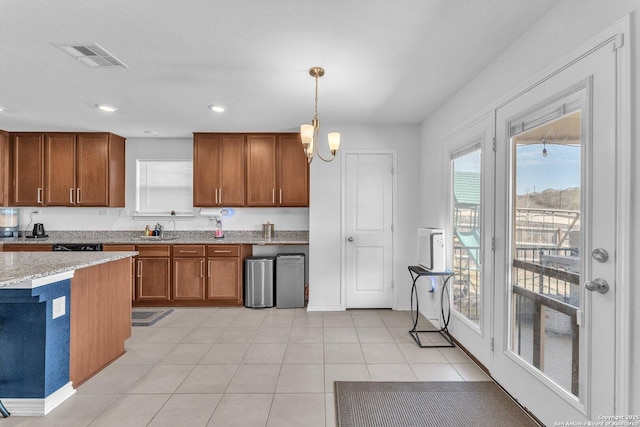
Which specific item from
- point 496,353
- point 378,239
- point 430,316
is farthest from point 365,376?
point 378,239

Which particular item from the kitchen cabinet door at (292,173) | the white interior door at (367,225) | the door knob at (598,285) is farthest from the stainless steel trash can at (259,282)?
the door knob at (598,285)

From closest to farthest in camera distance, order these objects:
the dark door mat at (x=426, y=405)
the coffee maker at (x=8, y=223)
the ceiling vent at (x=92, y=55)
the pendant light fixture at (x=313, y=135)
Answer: the dark door mat at (x=426, y=405), the ceiling vent at (x=92, y=55), the pendant light fixture at (x=313, y=135), the coffee maker at (x=8, y=223)

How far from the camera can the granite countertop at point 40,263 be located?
6.11 feet

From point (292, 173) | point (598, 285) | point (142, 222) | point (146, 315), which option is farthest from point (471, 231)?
point (142, 222)

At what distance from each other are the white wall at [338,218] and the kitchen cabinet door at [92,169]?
10.1 feet

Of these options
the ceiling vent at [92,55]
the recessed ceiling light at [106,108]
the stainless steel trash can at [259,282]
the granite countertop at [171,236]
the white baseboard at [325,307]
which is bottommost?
the white baseboard at [325,307]

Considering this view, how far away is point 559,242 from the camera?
6.23 ft

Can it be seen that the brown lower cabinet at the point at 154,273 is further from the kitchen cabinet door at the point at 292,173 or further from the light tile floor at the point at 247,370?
the kitchen cabinet door at the point at 292,173

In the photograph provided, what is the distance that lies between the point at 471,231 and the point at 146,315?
396cm

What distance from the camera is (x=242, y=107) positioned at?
12.1 ft

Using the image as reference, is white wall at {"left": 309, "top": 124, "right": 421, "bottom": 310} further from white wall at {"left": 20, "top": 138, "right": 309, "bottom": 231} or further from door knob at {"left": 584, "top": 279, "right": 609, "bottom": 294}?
door knob at {"left": 584, "top": 279, "right": 609, "bottom": 294}

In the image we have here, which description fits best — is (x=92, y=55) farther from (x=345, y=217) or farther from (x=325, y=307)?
(x=325, y=307)

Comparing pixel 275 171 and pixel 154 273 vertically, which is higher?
pixel 275 171

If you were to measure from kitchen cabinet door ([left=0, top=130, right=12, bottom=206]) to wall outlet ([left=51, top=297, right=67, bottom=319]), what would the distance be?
3.76 metres
